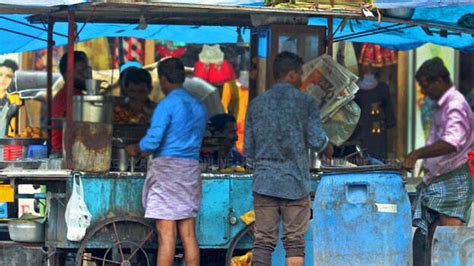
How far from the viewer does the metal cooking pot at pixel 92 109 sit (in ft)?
27.5

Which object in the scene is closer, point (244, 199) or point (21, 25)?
point (244, 199)

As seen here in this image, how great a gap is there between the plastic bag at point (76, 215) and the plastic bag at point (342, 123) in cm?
203

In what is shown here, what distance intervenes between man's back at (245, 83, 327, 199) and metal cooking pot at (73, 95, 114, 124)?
1479 millimetres

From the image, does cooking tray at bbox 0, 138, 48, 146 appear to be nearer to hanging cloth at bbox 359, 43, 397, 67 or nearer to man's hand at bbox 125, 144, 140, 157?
man's hand at bbox 125, 144, 140, 157

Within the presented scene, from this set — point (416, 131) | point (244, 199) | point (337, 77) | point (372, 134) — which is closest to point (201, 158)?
point (244, 199)

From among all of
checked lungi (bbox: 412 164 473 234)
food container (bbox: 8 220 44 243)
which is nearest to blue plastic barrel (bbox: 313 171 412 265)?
checked lungi (bbox: 412 164 473 234)

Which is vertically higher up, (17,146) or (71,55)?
(71,55)

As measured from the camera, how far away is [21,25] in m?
10.9

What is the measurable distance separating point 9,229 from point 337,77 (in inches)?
114

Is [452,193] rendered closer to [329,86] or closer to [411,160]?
[411,160]

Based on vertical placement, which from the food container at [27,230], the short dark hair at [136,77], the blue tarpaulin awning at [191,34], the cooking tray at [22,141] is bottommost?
the food container at [27,230]

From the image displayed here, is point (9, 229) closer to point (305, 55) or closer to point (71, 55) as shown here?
point (71, 55)

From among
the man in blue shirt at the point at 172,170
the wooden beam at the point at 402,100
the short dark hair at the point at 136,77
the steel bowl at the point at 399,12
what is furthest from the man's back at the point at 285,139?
the wooden beam at the point at 402,100

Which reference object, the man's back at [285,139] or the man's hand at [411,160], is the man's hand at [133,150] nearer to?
the man's back at [285,139]
